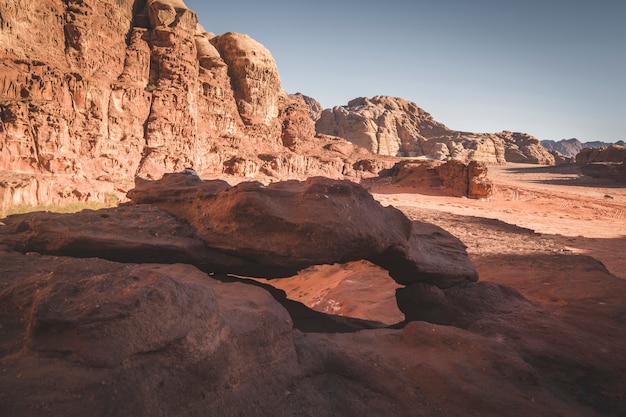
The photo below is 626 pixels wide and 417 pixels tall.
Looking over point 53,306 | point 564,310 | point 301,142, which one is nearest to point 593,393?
point 564,310

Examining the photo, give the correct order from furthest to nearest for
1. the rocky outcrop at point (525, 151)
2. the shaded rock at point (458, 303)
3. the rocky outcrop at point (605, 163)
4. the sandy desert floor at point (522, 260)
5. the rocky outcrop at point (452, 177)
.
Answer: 1. the rocky outcrop at point (525, 151)
2. the rocky outcrop at point (605, 163)
3. the rocky outcrop at point (452, 177)
4. the sandy desert floor at point (522, 260)
5. the shaded rock at point (458, 303)

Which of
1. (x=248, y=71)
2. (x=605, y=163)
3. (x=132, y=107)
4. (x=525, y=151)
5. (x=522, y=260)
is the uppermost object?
(x=248, y=71)

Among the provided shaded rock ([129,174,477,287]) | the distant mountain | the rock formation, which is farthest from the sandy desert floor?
the distant mountain

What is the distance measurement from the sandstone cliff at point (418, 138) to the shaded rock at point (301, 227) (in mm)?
63989

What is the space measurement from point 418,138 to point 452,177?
48.9 metres

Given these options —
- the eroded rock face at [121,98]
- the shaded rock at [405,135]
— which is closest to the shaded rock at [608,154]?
the shaded rock at [405,135]

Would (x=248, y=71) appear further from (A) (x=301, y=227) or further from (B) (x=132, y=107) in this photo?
(A) (x=301, y=227)

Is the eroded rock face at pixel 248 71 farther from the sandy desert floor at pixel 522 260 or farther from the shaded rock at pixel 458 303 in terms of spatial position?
the shaded rock at pixel 458 303

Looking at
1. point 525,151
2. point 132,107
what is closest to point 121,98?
point 132,107

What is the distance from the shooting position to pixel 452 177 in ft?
91.4

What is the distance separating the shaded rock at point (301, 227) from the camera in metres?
3.78

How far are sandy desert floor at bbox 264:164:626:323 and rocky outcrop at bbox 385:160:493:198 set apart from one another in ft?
10.3

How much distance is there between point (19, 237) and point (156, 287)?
8.98 feet

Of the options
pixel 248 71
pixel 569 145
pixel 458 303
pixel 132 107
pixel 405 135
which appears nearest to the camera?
pixel 458 303
